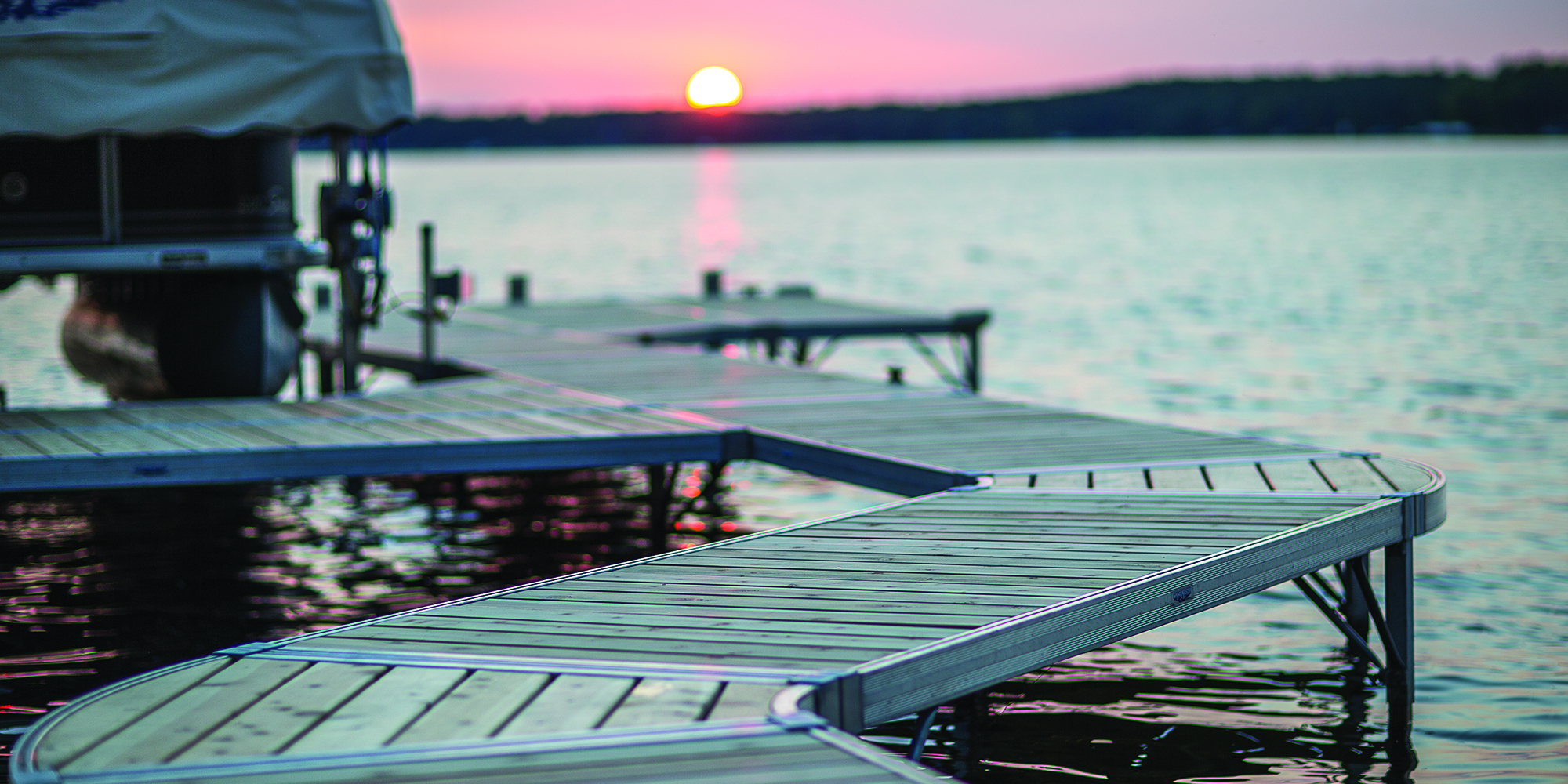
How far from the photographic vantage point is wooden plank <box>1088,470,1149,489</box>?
6770mm

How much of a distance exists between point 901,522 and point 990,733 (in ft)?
3.47

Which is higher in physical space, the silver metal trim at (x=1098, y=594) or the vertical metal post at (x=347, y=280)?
the vertical metal post at (x=347, y=280)

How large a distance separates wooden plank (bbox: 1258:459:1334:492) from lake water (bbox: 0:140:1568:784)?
1027 millimetres

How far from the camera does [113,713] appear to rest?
3908 millimetres

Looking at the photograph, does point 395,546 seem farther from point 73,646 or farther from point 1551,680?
point 1551,680

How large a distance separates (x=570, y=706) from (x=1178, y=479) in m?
3.74

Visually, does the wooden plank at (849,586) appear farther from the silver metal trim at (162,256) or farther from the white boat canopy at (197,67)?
the silver metal trim at (162,256)

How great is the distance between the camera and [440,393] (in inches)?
362

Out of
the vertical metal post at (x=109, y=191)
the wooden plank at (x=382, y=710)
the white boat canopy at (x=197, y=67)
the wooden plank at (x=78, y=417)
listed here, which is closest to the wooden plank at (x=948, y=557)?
the wooden plank at (x=382, y=710)

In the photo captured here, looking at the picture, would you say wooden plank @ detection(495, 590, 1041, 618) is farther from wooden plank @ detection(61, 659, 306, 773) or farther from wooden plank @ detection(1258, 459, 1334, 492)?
wooden plank @ detection(1258, 459, 1334, 492)

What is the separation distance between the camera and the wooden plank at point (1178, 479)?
6.72 metres

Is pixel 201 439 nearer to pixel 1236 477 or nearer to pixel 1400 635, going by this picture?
pixel 1236 477

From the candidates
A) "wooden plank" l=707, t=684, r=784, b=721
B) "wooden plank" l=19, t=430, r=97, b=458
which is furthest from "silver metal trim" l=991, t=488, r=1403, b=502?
"wooden plank" l=19, t=430, r=97, b=458

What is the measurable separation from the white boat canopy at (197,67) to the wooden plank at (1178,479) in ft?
17.4
